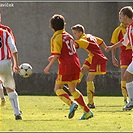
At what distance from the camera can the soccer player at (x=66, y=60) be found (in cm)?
1111

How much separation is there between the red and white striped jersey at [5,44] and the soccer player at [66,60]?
652mm

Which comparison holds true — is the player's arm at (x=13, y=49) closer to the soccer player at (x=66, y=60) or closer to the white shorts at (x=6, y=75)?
the white shorts at (x=6, y=75)

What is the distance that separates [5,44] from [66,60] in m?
1.00

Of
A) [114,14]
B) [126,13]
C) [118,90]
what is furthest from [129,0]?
[126,13]

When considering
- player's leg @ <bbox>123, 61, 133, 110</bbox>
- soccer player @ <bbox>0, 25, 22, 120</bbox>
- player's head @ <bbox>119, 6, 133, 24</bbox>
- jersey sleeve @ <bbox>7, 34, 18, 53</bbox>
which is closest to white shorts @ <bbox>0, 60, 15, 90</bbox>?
soccer player @ <bbox>0, 25, 22, 120</bbox>

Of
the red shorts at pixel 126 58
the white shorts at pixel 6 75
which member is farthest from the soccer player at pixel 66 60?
the red shorts at pixel 126 58

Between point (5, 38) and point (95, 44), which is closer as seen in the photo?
point (5, 38)

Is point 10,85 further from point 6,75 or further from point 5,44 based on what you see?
point 5,44

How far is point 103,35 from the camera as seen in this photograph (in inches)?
895

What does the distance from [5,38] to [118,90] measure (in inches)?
457

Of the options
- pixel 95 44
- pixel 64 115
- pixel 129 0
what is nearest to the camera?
pixel 64 115

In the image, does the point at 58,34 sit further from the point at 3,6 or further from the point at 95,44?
the point at 3,6

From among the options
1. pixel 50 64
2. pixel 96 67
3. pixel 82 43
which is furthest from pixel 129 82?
pixel 50 64

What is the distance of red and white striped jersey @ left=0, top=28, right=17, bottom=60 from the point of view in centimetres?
1124
